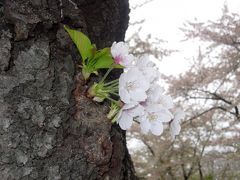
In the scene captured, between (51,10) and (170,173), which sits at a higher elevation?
(51,10)

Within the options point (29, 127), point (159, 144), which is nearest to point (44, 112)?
point (29, 127)

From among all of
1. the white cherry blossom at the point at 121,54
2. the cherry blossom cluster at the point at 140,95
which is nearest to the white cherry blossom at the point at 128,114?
the cherry blossom cluster at the point at 140,95

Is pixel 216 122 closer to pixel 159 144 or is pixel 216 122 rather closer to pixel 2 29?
pixel 159 144

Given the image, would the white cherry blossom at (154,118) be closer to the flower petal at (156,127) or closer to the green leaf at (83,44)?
the flower petal at (156,127)

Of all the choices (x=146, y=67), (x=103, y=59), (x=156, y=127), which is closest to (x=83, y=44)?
(x=103, y=59)

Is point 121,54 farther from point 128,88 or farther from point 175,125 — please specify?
point 175,125

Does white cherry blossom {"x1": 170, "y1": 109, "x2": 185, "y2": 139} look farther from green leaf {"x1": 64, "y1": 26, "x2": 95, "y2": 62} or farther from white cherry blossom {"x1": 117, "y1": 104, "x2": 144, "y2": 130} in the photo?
green leaf {"x1": 64, "y1": 26, "x2": 95, "y2": 62}

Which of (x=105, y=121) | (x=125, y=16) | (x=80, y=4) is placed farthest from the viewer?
(x=125, y=16)
